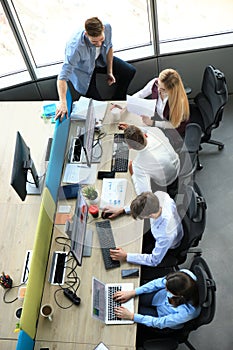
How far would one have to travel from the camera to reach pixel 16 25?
4469 mm

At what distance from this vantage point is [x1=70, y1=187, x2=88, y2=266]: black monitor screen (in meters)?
3.09

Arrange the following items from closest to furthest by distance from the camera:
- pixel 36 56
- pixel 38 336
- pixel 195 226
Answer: pixel 38 336
pixel 195 226
pixel 36 56

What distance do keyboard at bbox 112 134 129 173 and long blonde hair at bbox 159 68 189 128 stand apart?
0.52 metres

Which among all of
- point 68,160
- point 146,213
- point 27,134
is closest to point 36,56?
point 27,134

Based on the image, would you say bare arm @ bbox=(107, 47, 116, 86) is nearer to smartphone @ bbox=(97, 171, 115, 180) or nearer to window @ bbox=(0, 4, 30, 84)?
window @ bbox=(0, 4, 30, 84)

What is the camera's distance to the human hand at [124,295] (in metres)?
3.24

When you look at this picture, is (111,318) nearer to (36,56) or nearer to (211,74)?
(211,74)

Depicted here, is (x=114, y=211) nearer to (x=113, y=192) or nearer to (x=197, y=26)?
(x=113, y=192)

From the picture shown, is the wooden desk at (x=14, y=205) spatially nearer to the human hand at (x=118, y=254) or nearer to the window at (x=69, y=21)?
the human hand at (x=118, y=254)

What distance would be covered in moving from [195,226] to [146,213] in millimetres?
420

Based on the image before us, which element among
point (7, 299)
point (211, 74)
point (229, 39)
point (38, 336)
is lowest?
point (38, 336)

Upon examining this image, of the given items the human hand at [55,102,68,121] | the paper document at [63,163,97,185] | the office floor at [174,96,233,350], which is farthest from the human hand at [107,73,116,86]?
the office floor at [174,96,233,350]

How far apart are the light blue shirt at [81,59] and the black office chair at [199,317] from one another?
82.8 inches

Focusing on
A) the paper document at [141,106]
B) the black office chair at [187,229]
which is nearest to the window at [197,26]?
the paper document at [141,106]
